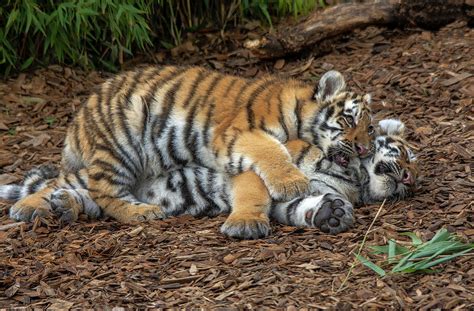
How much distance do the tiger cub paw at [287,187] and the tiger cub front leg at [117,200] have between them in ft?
2.32

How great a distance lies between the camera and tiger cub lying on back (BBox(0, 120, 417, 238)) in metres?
4.65

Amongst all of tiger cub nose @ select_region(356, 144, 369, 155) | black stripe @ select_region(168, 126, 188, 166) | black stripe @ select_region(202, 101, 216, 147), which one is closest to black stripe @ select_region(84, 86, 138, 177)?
black stripe @ select_region(168, 126, 188, 166)

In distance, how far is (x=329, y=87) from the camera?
5305 mm

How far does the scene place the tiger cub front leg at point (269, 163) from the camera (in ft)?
15.5

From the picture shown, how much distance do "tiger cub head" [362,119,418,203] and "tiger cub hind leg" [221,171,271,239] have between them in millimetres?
661

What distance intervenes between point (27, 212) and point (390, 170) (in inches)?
82.4

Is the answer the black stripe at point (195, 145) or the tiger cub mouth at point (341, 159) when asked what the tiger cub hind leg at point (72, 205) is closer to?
the black stripe at point (195, 145)

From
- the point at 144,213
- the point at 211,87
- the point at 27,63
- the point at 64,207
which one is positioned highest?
the point at 211,87

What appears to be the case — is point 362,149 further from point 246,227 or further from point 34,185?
point 34,185

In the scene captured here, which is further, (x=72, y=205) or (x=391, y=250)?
(x=72, y=205)

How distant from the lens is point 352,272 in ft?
12.9

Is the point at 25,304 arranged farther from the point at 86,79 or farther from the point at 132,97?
the point at 86,79

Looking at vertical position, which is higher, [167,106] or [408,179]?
[167,106]

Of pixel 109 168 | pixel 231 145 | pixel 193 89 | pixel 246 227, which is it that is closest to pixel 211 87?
pixel 193 89
